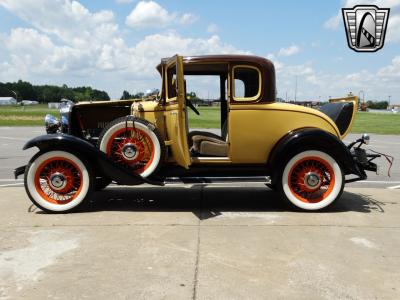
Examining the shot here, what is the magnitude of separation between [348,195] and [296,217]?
1.74 metres

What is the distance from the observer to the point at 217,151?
5.57 m

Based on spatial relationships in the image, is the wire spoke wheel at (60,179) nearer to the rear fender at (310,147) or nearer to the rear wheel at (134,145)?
the rear wheel at (134,145)

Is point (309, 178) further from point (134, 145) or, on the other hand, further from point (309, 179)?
point (134, 145)

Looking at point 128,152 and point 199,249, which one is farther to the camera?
point 128,152

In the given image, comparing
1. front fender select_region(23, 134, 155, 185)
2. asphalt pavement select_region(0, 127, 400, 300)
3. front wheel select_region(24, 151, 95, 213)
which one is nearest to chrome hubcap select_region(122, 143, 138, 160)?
front fender select_region(23, 134, 155, 185)

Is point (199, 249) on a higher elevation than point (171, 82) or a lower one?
lower

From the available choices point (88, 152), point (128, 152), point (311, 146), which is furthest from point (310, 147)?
point (88, 152)

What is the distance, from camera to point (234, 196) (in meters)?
6.34

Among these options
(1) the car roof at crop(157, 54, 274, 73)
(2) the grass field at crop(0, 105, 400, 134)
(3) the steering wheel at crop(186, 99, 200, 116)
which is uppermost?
(1) the car roof at crop(157, 54, 274, 73)

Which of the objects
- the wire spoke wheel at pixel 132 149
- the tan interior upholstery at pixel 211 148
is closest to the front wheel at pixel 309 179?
the tan interior upholstery at pixel 211 148

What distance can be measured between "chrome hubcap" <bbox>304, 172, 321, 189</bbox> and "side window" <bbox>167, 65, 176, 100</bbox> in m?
2.02

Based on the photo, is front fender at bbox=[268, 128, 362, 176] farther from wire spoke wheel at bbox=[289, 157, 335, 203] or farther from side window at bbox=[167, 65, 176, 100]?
side window at bbox=[167, 65, 176, 100]

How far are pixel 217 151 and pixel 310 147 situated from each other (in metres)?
1.20

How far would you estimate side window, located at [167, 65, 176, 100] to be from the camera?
5.53 m
